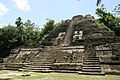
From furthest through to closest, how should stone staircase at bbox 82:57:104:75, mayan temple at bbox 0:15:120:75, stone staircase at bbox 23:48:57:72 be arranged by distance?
1. stone staircase at bbox 23:48:57:72
2. mayan temple at bbox 0:15:120:75
3. stone staircase at bbox 82:57:104:75

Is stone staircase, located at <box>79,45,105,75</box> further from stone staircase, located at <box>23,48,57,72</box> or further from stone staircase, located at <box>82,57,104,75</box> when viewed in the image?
stone staircase, located at <box>23,48,57,72</box>

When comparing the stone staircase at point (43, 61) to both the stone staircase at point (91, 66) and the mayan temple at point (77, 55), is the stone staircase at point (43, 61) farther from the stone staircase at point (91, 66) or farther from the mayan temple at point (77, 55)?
the stone staircase at point (91, 66)

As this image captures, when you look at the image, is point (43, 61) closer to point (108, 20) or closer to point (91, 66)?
point (91, 66)

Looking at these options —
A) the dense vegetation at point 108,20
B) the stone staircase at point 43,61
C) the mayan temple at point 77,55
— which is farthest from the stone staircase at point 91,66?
the dense vegetation at point 108,20

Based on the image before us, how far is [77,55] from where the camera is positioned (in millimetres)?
11727

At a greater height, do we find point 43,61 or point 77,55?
point 77,55

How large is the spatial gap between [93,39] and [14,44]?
11155 mm

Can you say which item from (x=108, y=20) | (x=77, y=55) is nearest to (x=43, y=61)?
(x=77, y=55)

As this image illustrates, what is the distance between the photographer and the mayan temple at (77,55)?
32.6ft

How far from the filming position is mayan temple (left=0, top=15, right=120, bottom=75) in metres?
9.94

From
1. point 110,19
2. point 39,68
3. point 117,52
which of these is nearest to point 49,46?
point 39,68

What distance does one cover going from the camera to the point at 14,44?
2016 centimetres

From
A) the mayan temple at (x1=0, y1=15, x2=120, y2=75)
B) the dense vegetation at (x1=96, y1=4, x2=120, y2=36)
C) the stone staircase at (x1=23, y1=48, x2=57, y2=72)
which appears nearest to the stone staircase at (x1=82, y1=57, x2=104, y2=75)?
the mayan temple at (x1=0, y1=15, x2=120, y2=75)

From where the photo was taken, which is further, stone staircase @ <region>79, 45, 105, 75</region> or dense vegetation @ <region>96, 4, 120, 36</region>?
dense vegetation @ <region>96, 4, 120, 36</region>
